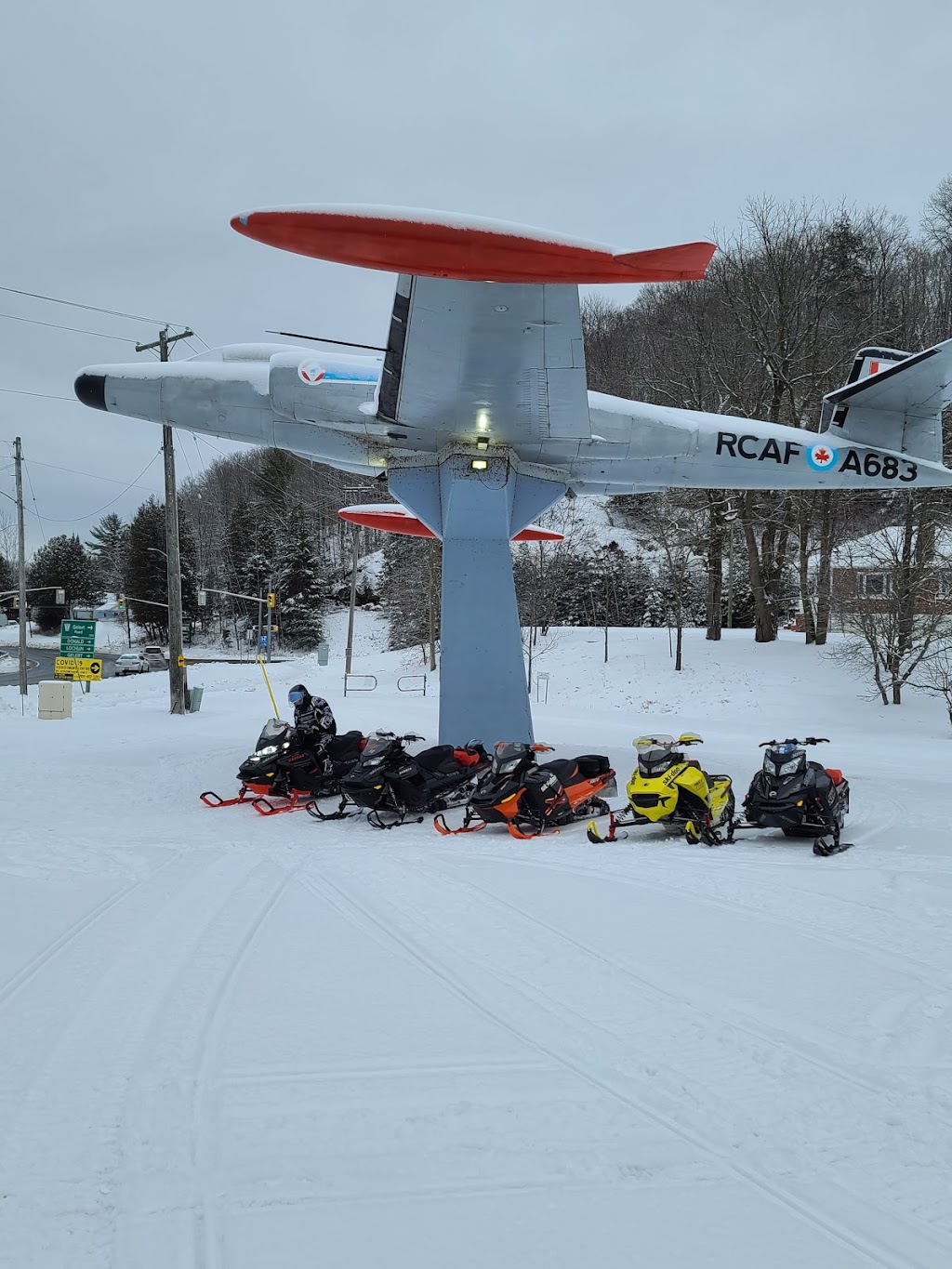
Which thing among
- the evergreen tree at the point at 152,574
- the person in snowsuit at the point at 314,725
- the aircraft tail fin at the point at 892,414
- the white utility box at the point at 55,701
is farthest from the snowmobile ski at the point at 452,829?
the evergreen tree at the point at 152,574

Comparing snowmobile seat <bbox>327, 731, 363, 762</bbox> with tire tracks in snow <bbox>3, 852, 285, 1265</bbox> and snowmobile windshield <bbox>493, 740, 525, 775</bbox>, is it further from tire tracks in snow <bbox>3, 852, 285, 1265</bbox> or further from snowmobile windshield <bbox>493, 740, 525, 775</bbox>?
tire tracks in snow <bbox>3, 852, 285, 1265</bbox>

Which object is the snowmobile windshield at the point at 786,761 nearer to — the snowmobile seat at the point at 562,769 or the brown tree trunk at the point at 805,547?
the snowmobile seat at the point at 562,769

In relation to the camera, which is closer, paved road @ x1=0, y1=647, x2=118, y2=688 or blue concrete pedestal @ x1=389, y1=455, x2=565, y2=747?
blue concrete pedestal @ x1=389, y1=455, x2=565, y2=747

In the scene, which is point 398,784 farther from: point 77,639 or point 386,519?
point 77,639

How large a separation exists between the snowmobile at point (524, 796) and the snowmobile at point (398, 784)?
43 centimetres

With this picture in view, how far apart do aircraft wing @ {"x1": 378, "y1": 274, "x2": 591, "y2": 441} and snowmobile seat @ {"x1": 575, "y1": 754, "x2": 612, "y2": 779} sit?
14.2ft

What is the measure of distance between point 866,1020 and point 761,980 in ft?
1.80

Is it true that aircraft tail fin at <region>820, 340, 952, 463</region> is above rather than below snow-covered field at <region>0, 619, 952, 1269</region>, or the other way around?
above

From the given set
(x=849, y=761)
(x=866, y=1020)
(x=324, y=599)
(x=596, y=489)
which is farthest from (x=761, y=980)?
(x=324, y=599)

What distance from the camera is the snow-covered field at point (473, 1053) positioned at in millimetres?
2312

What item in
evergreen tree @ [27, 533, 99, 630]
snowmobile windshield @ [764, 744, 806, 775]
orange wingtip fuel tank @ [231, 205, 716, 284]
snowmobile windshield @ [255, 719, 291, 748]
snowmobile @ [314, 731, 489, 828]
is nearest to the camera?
orange wingtip fuel tank @ [231, 205, 716, 284]

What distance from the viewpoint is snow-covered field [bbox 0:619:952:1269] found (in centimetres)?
231

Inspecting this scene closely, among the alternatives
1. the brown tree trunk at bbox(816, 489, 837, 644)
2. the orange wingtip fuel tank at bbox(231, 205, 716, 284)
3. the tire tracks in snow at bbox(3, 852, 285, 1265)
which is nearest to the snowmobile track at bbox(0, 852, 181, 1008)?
the tire tracks in snow at bbox(3, 852, 285, 1265)

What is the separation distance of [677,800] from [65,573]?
234 feet
